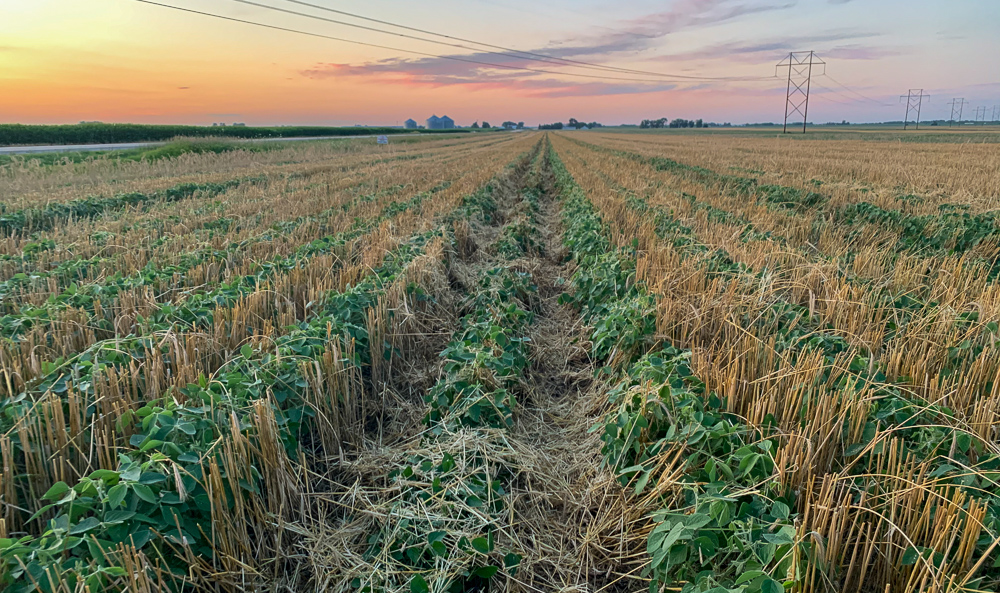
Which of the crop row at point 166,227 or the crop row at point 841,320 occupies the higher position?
the crop row at point 166,227

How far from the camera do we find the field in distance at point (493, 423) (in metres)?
2.13

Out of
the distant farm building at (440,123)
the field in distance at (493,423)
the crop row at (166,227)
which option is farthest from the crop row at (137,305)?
the distant farm building at (440,123)

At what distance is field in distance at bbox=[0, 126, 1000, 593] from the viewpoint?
213cm

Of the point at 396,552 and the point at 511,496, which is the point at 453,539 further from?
the point at 511,496

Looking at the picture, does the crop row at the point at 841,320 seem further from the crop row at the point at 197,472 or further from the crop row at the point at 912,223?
the crop row at the point at 912,223

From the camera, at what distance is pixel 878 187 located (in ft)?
41.0

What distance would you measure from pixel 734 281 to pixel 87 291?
20.2 ft

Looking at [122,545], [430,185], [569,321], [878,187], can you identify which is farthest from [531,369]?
[878,187]

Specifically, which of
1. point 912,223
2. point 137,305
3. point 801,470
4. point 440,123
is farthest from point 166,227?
point 440,123

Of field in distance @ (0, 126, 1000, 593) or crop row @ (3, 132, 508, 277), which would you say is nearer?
field in distance @ (0, 126, 1000, 593)

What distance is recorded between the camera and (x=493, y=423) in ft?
11.7

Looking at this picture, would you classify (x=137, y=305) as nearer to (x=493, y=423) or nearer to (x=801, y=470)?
(x=493, y=423)

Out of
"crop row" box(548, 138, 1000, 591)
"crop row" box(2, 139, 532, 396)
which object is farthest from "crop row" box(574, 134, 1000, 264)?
"crop row" box(2, 139, 532, 396)

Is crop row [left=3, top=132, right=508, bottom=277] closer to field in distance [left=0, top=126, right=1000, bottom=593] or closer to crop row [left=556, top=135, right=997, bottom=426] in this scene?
field in distance [left=0, top=126, right=1000, bottom=593]
